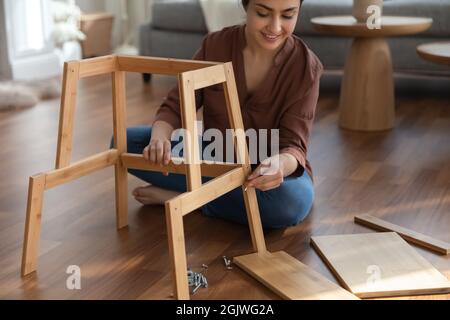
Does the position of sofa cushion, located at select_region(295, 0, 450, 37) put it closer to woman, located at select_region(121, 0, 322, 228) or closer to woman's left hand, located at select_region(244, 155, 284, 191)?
woman, located at select_region(121, 0, 322, 228)

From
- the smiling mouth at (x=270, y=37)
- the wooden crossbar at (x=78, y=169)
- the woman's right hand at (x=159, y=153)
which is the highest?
the smiling mouth at (x=270, y=37)

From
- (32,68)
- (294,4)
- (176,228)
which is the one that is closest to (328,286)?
(176,228)

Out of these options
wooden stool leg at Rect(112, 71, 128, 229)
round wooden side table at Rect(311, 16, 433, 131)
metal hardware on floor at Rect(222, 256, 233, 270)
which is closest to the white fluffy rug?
→ round wooden side table at Rect(311, 16, 433, 131)

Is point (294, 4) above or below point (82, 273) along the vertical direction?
above

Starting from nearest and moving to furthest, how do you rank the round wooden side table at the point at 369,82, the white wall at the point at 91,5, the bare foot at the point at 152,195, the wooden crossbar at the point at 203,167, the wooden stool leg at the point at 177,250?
the wooden stool leg at the point at 177,250 < the wooden crossbar at the point at 203,167 < the bare foot at the point at 152,195 < the round wooden side table at the point at 369,82 < the white wall at the point at 91,5

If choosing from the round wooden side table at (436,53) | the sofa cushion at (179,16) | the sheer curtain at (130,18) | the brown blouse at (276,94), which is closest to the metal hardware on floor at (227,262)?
the brown blouse at (276,94)

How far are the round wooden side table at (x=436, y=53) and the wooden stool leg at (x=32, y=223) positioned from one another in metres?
1.44

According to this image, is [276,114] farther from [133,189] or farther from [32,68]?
[32,68]

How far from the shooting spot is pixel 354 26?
266cm

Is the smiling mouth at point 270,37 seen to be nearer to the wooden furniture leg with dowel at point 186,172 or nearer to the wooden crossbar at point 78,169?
the wooden furniture leg with dowel at point 186,172

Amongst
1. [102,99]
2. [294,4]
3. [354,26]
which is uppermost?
[294,4]

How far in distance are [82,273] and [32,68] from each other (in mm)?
2518

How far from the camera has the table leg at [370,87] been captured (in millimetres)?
2744

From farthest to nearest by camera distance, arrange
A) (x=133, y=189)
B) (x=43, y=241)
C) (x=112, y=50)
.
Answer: (x=112, y=50) < (x=133, y=189) < (x=43, y=241)
